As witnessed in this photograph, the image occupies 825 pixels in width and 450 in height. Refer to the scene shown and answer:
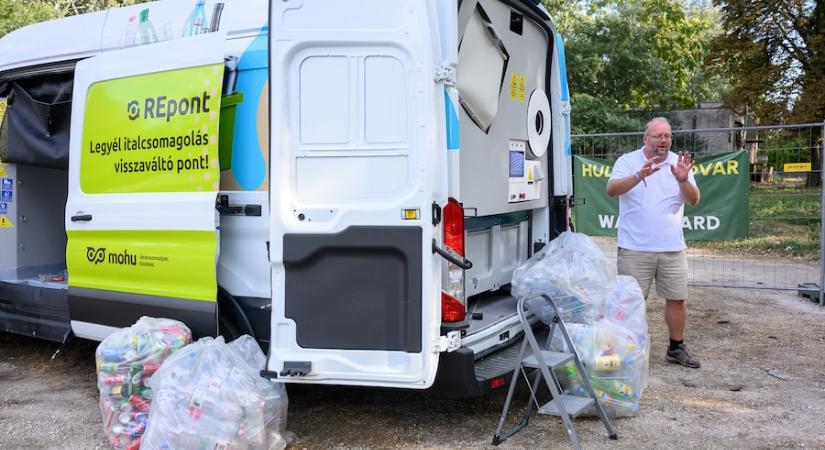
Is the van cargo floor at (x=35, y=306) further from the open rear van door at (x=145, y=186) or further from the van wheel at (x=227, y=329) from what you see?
the van wheel at (x=227, y=329)

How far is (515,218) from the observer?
5113 millimetres

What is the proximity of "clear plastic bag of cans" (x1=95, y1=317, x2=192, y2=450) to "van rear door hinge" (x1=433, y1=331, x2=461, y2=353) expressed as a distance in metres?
1.58

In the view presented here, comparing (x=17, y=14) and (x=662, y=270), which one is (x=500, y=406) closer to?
(x=662, y=270)

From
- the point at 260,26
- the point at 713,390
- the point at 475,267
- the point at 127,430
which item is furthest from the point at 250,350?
the point at 713,390

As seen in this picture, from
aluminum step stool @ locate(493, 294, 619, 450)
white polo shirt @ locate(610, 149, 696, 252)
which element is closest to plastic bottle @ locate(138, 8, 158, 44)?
aluminum step stool @ locate(493, 294, 619, 450)

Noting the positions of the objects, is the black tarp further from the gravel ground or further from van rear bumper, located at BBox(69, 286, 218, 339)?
the gravel ground

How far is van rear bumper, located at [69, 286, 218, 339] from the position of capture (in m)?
4.15

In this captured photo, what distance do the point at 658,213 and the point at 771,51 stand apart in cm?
1897

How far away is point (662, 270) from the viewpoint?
17.1 feet

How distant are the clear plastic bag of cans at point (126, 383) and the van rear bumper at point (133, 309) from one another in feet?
1.03

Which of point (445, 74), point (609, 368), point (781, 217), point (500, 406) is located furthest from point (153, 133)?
point (781, 217)

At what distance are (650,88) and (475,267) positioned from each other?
68.7ft

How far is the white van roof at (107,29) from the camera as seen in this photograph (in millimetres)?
4285

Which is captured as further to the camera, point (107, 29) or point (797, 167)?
point (797, 167)
